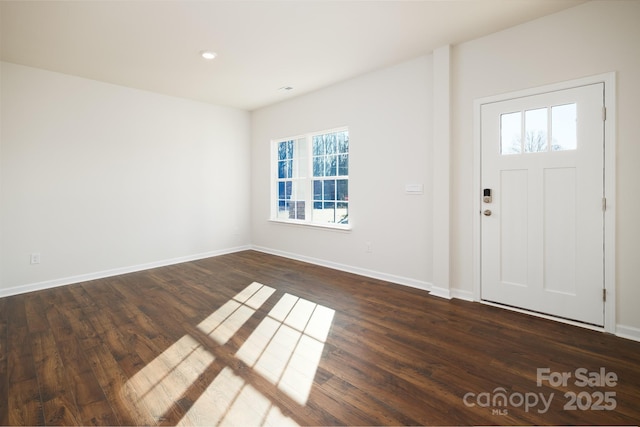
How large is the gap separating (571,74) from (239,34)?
311 centimetres

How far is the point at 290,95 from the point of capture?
5117 millimetres

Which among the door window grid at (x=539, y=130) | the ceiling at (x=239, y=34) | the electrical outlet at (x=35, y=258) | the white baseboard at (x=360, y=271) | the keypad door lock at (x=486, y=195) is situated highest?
the ceiling at (x=239, y=34)

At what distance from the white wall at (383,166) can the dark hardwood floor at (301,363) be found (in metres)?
0.71

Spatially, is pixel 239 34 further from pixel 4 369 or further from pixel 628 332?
pixel 628 332

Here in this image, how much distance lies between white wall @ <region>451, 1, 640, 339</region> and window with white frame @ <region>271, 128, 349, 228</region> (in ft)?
5.68

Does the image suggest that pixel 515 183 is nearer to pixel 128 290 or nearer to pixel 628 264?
pixel 628 264

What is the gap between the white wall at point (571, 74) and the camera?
8.11 feet

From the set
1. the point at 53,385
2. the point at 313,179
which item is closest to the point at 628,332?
the point at 313,179

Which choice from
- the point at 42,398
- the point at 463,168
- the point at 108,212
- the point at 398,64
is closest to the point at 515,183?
the point at 463,168

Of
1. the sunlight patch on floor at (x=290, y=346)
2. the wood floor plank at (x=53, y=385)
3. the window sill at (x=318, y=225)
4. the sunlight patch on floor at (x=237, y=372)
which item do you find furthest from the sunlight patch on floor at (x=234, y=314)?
the window sill at (x=318, y=225)

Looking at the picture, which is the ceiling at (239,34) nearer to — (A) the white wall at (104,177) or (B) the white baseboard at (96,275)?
(A) the white wall at (104,177)

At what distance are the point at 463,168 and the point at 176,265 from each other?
446cm

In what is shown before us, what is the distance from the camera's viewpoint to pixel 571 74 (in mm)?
2713

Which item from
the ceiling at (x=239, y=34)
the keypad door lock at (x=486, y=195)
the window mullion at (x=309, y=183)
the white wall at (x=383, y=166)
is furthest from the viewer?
the window mullion at (x=309, y=183)
